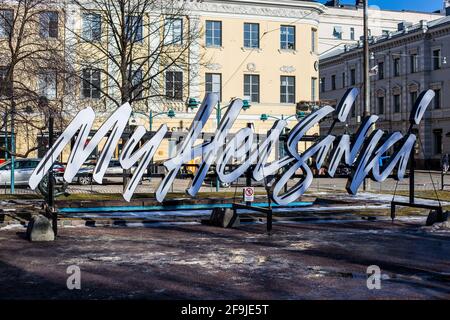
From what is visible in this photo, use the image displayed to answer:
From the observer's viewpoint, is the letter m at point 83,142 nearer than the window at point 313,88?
Yes

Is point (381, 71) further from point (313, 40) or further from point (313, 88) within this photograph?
point (313, 88)

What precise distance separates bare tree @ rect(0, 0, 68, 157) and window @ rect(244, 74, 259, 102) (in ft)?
86.3

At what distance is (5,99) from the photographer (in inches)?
706

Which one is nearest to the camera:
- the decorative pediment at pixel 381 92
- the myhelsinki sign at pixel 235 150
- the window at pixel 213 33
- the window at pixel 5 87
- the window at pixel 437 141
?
the myhelsinki sign at pixel 235 150

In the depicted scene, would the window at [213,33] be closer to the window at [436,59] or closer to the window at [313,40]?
the window at [313,40]

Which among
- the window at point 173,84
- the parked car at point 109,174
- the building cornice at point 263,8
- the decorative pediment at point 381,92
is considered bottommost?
the parked car at point 109,174

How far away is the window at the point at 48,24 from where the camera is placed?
2030 cm

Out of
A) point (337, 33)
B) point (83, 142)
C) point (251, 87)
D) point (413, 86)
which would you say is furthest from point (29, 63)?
point (337, 33)

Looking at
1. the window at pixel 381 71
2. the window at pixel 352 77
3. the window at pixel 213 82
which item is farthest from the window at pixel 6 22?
the window at pixel 352 77

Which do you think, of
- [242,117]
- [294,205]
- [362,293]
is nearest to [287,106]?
[242,117]

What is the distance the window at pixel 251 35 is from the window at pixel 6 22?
2767cm

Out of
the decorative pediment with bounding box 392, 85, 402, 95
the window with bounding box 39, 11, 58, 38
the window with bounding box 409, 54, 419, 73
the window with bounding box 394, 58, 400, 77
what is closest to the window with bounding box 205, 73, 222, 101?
the window with bounding box 409, 54, 419, 73

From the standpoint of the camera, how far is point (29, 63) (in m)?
19.7

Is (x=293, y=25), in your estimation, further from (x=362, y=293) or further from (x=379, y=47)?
(x=362, y=293)
